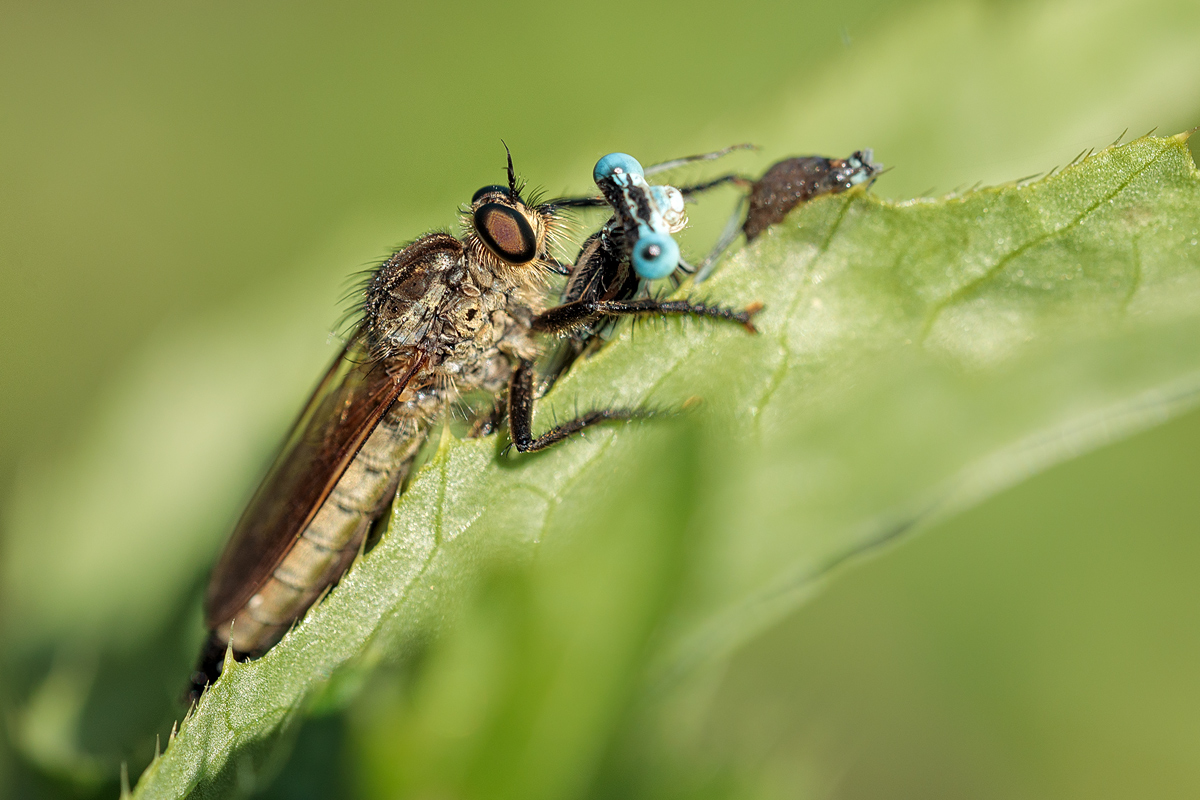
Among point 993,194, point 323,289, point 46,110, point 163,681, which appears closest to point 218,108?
point 46,110

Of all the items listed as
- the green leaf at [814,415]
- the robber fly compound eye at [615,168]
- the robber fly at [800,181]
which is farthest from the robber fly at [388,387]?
the green leaf at [814,415]

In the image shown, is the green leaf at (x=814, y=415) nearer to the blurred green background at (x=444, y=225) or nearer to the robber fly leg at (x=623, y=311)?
the robber fly leg at (x=623, y=311)

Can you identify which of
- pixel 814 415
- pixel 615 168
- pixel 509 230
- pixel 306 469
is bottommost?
pixel 306 469

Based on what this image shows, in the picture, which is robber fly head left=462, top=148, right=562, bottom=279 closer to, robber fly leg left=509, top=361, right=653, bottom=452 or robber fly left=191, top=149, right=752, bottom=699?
robber fly left=191, top=149, right=752, bottom=699

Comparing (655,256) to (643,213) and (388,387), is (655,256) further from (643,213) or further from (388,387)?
(388,387)

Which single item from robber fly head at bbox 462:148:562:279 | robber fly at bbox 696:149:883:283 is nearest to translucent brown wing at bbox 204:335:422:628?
robber fly head at bbox 462:148:562:279

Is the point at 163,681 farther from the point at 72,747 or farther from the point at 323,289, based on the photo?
the point at 323,289

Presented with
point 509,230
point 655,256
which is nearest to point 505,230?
point 509,230
